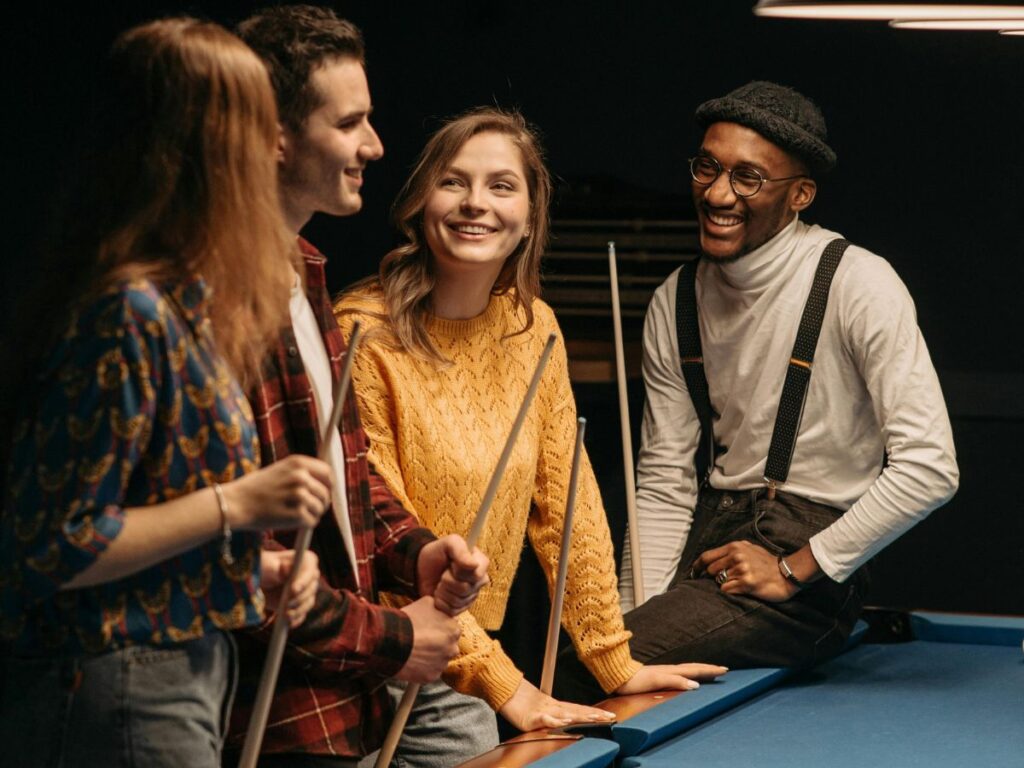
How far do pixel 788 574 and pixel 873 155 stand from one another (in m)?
2.28

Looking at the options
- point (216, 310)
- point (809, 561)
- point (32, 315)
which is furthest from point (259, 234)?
point (809, 561)

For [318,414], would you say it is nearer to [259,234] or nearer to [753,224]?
[259,234]

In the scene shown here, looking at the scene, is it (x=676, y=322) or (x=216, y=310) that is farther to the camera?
(x=676, y=322)

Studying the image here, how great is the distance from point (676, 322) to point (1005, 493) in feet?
6.33

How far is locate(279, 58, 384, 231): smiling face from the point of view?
2.16m

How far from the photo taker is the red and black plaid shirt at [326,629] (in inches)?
81.0

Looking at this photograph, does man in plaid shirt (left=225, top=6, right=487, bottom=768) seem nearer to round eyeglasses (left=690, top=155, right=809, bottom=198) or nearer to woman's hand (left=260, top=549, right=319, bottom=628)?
woman's hand (left=260, top=549, right=319, bottom=628)

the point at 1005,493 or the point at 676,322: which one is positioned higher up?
the point at 676,322

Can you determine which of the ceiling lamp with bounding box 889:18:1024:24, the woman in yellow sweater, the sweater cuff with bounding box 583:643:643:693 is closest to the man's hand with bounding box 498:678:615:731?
the woman in yellow sweater

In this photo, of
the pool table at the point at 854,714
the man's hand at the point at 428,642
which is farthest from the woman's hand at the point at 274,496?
the pool table at the point at 854,714

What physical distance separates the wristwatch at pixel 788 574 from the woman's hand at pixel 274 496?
1829mm

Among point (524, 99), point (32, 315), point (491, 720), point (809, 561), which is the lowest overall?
point (491, 720)

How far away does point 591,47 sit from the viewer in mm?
5609

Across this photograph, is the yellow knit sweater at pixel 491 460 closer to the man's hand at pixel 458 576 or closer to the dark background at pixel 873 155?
the man's hand at pixel 458 576
